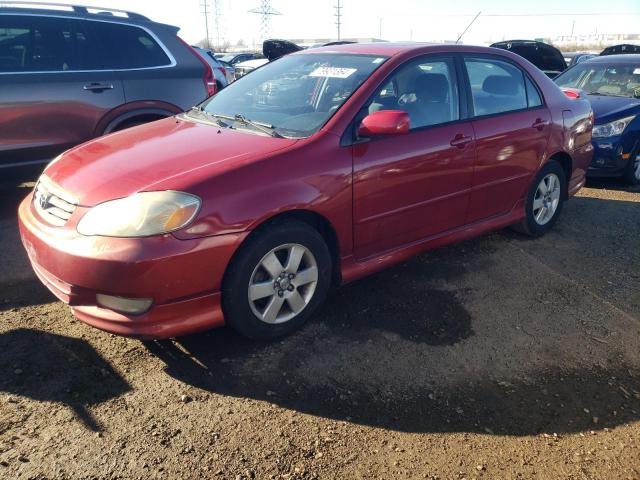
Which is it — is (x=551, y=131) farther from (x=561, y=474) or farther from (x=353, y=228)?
(x=561, y=474)

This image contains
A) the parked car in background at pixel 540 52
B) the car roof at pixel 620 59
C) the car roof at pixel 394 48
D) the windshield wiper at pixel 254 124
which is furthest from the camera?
the parked car in background at pixel 540 52

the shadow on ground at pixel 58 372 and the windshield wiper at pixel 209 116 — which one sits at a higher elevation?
the windshield wiper at pixel 209 116

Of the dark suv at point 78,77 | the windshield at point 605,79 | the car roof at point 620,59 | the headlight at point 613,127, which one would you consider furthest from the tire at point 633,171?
the dark suv at point 78,77

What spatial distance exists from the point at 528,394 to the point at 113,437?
6.60 feet

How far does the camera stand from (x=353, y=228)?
3.22m

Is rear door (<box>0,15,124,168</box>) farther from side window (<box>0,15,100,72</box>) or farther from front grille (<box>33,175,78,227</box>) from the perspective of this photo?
front grille (<box>33,175,78,227</box>)

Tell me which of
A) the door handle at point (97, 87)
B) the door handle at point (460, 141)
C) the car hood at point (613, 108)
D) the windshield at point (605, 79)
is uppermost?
the door handle at point (97, 87)

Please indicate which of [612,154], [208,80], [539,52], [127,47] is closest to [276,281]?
[208,80]

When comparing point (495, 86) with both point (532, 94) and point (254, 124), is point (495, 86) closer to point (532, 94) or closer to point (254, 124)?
point (532, 94)

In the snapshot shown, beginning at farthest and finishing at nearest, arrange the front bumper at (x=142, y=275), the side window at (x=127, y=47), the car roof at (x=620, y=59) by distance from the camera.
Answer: the car roof at (x=620, y=59), the side window at (x=127, y=47), the front bumper at (x=142, y=275)

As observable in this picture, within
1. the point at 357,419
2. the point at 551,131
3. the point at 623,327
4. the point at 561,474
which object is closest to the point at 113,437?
the point at 357,419

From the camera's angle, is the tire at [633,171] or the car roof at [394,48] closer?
the car roof at [394,48]

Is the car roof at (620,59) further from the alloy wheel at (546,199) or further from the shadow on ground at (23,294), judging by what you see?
the shadow on ground at (23,294)

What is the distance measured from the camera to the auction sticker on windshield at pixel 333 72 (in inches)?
140
